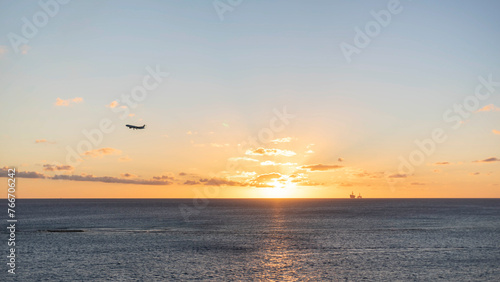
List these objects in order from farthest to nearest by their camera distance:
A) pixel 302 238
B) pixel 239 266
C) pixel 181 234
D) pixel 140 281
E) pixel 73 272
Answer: pixel 181 234, pixel 302 238, pixel 239 266, pixel 73 272, pixel 140 281

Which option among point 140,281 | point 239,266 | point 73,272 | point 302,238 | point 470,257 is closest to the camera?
point 140,281

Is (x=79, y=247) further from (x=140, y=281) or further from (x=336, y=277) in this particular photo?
(x=336, y=277)

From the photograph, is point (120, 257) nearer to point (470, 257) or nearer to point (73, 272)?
point (73, 272)

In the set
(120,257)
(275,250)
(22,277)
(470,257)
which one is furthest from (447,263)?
(22,277)

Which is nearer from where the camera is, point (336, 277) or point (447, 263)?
point (336, 277)

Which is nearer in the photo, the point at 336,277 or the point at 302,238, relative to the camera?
the point at 336,277

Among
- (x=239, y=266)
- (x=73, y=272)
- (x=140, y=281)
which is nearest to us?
(x=140, y=281)

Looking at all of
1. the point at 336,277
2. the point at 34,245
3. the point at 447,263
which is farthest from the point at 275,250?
the point at 34,245

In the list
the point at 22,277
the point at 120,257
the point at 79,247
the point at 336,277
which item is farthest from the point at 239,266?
the point at 79,247

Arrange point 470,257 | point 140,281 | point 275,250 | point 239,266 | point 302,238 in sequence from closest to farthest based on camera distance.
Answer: point 140,281 → point 239,266 → point 470,257 → point 275,250 → point 302,238
